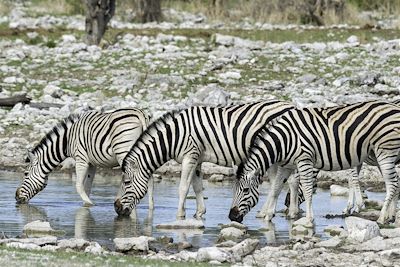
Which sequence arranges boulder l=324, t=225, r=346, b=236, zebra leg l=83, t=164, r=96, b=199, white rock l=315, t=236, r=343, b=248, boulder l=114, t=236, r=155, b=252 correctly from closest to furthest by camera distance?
boulder l=114, t=236, r=155, b=252, white rock l=315, t=236, r=343, b=248, boulder l=324, t=225, r=346, b=236, zebra leg l=83, t=164, r=96, b=199

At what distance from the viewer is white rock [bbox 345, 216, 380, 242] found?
12820 millimetres

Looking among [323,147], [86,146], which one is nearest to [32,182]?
[86,146]

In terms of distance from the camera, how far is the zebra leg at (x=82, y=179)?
55.9 ft

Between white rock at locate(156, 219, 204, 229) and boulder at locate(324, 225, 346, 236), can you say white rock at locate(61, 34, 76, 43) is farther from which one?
boulder at locate(324, 225, 346, 236)

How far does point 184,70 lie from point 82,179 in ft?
38.3

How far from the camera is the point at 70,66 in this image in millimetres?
29391

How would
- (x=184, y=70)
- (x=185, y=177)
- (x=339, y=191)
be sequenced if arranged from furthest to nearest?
(x=184, y=70)
(x=339, y=191)
(x=185, y=177)

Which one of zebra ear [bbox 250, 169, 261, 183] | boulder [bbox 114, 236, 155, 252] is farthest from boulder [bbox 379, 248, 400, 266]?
zebra ear [bbox 250, 169, 261, 183]

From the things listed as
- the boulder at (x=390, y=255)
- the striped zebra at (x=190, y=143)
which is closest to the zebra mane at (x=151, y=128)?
the striped zebra at (x=190, y=143)

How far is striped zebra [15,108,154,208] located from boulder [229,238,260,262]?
445 centimetres

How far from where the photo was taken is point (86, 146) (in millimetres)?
17172

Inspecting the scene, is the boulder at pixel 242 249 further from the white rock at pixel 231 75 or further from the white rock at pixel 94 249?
the white rock at pixel 231 75

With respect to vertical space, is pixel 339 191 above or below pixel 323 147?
below

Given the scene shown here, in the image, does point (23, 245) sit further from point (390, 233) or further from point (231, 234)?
point (390, 233)
